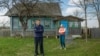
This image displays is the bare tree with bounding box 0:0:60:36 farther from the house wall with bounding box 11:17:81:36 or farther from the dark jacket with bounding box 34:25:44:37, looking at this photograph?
the dark jacket with bounding box 34:25:44:37

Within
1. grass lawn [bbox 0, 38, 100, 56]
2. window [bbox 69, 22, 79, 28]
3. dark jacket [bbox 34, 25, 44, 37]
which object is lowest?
grass lawn [bbox 0, 38, 100, 56]

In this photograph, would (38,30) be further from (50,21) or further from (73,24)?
(50,21)

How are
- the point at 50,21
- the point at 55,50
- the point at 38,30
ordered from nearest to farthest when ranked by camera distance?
the point at 38,30 → the point at 55,50 → the point at 50,21

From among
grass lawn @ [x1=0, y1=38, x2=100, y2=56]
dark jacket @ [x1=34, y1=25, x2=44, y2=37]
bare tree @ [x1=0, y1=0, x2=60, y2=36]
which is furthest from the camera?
bare tree @ [x1=0, y1=0, x2=60, y2=36]

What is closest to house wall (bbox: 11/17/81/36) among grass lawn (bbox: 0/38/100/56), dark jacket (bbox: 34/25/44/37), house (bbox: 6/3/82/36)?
house (bbox: 6/3/82/36)

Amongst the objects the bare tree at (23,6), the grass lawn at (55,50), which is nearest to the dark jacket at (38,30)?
the grass lawn at (55,50)

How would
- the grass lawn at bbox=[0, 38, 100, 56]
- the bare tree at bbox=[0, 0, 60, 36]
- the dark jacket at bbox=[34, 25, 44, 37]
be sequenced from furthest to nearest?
the bare tree at bbox=[0, 0, 60, 36]
the grass lawn at bbox=[0, 38, 100, 56]
the dark jacket at bbox=[34, 25, 44, 37]

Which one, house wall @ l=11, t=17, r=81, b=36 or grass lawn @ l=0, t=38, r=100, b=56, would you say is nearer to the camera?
grass lawn @ l=0, t=38, r=100, b=56

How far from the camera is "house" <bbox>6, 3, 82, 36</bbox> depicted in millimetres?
46469

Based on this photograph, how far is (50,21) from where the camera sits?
48.3 metres

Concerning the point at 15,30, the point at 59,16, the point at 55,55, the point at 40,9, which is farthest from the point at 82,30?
the point at 55,55

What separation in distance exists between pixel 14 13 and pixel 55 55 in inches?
1205

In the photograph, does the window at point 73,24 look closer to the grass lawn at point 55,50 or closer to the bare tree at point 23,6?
the bare tree at point 23,6

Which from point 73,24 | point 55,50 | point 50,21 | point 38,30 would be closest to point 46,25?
point 50,21
